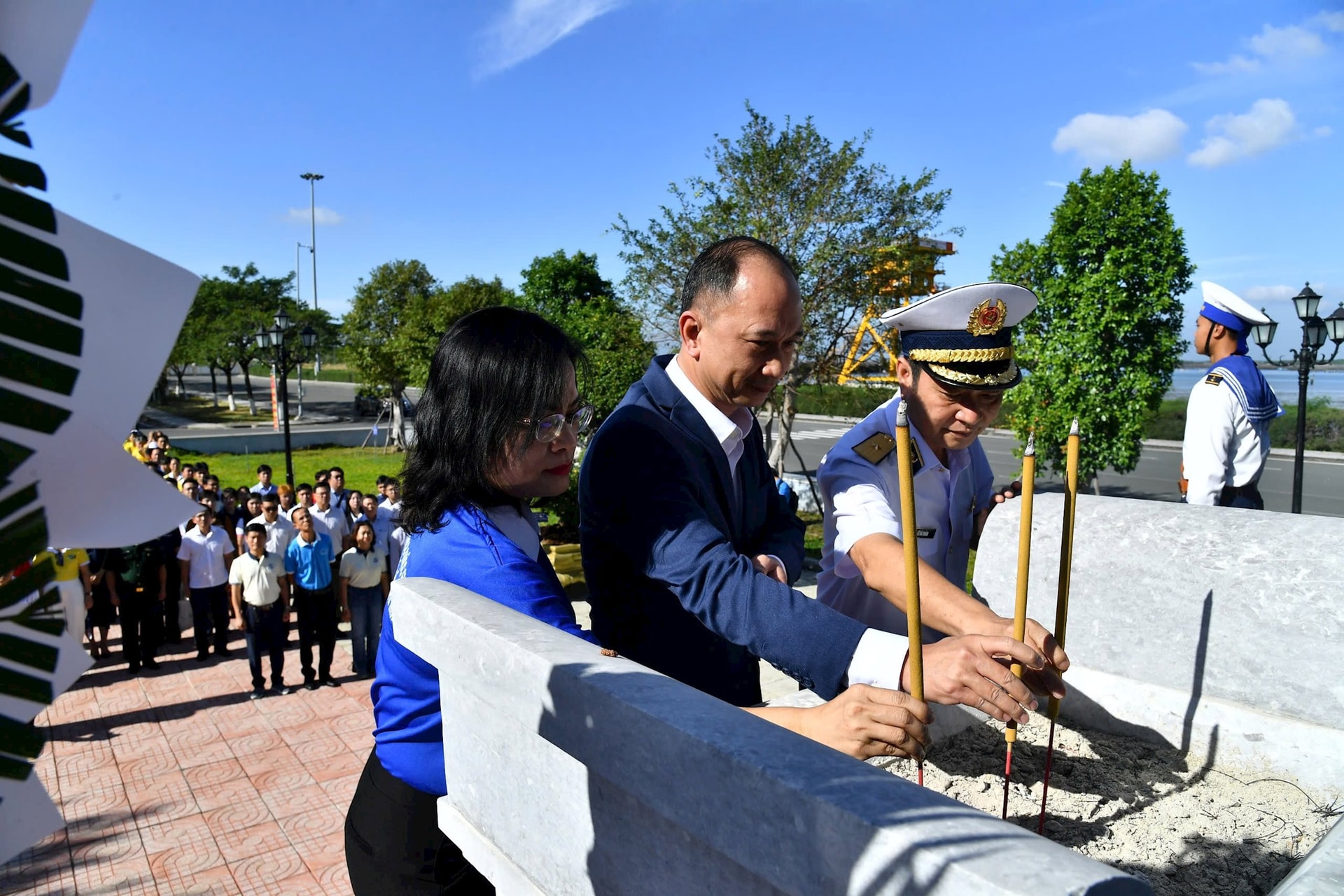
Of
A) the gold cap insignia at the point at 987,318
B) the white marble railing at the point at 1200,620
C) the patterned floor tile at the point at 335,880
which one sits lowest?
A: the patterned floor tile at the point at 335,880

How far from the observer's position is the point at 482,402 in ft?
5.83

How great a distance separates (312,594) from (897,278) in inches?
389

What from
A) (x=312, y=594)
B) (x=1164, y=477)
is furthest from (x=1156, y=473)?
(x=312, y=594)

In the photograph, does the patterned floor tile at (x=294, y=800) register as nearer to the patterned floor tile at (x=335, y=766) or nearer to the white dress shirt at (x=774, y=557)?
the patterned floor tile at (x=335, y=766)

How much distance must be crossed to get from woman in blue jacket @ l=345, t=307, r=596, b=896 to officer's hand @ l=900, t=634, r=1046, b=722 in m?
0.69

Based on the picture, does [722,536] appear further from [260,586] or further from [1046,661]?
[260,586]

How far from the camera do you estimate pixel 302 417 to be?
39000 mm

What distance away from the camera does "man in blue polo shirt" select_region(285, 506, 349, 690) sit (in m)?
7.53

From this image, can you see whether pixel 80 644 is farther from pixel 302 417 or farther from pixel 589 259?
pixel 302 417

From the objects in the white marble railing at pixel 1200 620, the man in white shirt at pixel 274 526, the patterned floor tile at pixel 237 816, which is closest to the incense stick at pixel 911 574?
the white marble railing at pixel 1200 620

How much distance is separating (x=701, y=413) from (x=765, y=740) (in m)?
1.06

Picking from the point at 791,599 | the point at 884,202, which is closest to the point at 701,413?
the point at 791,599

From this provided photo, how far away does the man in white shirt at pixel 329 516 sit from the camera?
8.94m

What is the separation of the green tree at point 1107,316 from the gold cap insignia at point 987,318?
11.8 m
